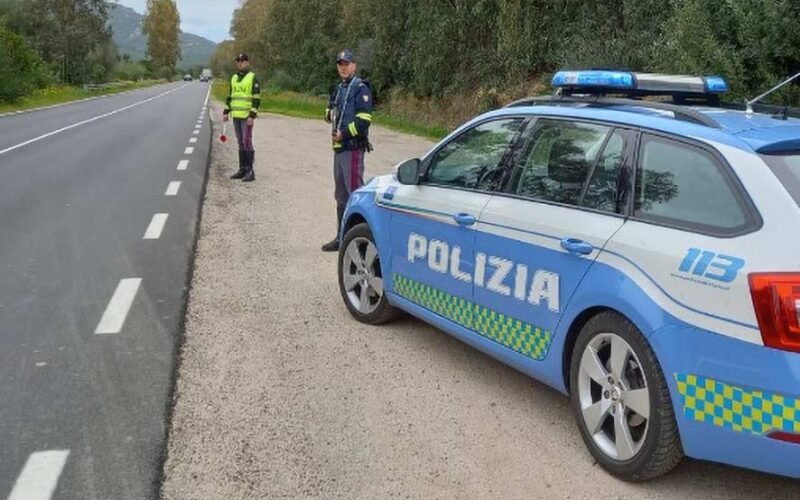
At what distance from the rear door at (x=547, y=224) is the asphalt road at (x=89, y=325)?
1777 mm

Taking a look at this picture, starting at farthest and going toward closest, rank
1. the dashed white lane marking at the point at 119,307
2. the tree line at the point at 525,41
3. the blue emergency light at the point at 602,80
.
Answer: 1. the tree line at the point at 525,41
2. the dashed white lane marking at the point at 119,307
3. the blue emergency light at the point at 602,80

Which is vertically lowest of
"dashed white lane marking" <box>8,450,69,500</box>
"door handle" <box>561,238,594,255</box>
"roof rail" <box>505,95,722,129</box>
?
"dashed white lane marking" <box>8,450,69,500</box>

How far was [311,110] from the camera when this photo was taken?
35.0 m

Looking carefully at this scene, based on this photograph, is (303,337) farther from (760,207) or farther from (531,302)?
(760,207)

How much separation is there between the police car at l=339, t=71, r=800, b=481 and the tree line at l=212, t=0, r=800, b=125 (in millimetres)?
5112

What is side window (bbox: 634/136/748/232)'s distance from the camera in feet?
10.2

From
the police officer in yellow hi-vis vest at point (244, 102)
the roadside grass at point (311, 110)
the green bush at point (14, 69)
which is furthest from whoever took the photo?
the green bush at point (14, 69)

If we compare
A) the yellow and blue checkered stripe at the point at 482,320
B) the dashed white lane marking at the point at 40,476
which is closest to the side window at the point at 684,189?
the yellow and blue checkered stripe at the point at 482,320

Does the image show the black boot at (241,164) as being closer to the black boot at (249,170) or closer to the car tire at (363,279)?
the black boot at (249,170)

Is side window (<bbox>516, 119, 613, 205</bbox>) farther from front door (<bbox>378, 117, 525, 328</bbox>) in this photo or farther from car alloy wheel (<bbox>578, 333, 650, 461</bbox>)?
car alloy wheel (<bbox>578, 333, 650, 461</bbox>)

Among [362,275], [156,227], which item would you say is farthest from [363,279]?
[156,227]

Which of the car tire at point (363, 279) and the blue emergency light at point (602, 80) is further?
the car tire at point (363, 279)

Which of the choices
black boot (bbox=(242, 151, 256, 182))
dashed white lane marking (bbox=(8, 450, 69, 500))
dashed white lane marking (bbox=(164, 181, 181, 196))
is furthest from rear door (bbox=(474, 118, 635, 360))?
black boot (bbox=(242, 151, 256, 182))

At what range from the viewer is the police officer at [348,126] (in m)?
7.80
